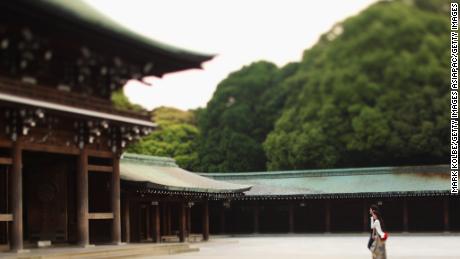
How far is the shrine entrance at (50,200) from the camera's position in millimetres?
25156

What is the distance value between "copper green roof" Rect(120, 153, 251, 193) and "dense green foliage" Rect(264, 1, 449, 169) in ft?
61.1

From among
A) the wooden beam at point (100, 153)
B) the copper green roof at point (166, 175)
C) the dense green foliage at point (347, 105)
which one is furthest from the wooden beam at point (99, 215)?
the dense green foliage at point (347, 105)

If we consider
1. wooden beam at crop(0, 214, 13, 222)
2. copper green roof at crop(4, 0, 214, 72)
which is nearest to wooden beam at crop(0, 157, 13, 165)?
wooden beam at crop(0, 214, 13, 222)

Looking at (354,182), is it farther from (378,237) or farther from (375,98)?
(378,237)

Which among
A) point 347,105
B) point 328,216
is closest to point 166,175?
point 328,216

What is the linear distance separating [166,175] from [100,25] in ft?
58.3

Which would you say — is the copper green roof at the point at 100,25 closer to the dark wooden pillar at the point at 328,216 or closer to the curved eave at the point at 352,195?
the curved eave at the point at 352,195

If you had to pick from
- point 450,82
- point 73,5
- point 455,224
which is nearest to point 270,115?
point 450,82

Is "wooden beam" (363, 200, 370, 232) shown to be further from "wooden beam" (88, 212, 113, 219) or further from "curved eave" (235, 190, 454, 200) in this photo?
"wooden beam" (88, 212, 113, 219)

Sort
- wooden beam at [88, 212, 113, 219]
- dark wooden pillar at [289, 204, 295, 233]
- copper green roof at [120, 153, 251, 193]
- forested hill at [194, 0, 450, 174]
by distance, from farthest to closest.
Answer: forested hill at [194, 0, 450, 174]
dark wooden pillar at [289, 204, 295, 233]
copper green roof at [120, 153, 251, 193]
wooden beam at [88, 212, 113, 219]

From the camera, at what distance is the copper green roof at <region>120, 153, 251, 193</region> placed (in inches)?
1299

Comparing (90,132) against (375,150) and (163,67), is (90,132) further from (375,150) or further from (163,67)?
(375,150)

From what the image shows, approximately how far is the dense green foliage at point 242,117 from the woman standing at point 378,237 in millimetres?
44448

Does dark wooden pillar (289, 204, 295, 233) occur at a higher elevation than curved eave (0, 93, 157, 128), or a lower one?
lower
